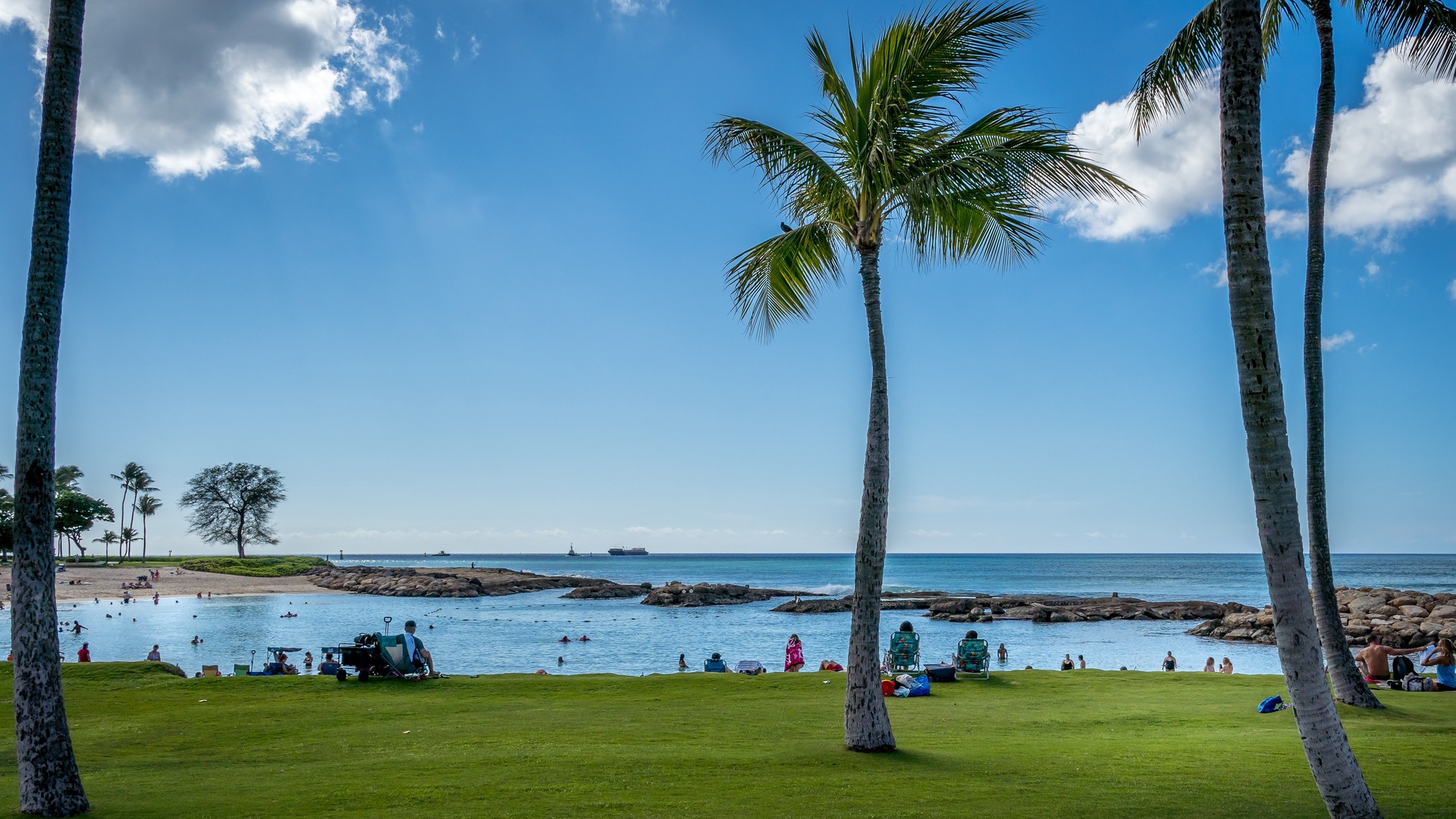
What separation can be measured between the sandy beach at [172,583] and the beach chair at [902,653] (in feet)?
231

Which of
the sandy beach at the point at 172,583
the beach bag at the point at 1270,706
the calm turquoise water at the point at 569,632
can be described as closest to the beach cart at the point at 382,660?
the beach bag at the point at 1270,706

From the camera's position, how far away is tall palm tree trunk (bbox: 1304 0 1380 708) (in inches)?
543

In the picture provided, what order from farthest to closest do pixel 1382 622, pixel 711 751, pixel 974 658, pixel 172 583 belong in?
pixel 172 583, pixel 1382 622, pixel 974 658, pixel 711 751

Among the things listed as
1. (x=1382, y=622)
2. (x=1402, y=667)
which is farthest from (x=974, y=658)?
(x=1382, y=622)

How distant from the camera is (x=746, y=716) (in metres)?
14.0

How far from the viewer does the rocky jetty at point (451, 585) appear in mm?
91500

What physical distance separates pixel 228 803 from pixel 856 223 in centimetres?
964

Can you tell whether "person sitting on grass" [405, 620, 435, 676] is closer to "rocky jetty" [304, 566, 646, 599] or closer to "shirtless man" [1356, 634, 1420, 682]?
"shirtless man" [1356, 634, 1420, 682]

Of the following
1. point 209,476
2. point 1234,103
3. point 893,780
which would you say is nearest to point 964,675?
point 893,780

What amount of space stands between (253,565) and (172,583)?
25680 millimetres

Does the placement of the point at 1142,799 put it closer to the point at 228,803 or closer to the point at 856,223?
the point at 856,223

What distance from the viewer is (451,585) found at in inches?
3620

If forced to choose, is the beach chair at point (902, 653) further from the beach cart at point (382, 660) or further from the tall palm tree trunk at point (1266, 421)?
the tall palm tree trunk at point (1266, 421)

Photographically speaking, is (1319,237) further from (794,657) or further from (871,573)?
(794,657)
